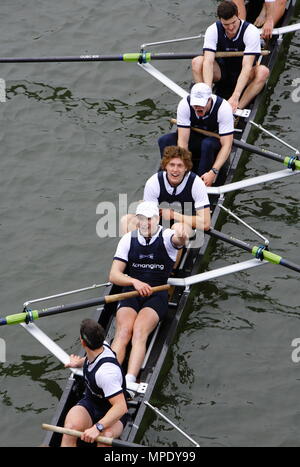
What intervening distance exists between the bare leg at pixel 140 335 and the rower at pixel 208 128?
2.54m

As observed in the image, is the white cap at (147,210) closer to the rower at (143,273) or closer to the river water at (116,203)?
the rower at (143,273)

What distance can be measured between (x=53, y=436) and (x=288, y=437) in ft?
8.56

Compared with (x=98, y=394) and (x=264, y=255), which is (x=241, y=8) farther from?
(x=98, y=394)

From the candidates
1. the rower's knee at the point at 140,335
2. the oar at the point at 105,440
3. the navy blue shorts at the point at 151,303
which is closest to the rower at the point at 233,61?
the navy blue shorts at the point at 151,303

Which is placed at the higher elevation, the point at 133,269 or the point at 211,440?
the point at 133,269

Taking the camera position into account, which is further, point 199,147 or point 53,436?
point 199,147

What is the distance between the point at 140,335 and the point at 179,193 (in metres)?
2.04

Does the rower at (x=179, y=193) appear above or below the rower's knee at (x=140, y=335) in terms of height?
above

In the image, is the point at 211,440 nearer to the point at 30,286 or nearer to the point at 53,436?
the point at 53,436

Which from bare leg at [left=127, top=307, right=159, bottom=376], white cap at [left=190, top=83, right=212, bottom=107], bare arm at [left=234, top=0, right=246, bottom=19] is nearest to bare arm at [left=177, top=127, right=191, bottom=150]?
white cap at [left=190, top=83, right=212, bottom=107]

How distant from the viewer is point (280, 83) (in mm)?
16516

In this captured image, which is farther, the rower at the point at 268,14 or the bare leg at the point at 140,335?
the rower at the point at 268,14

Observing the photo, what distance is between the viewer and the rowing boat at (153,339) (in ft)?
34.6

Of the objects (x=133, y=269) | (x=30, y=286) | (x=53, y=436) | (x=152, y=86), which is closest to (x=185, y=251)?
(x=133, y=269)
